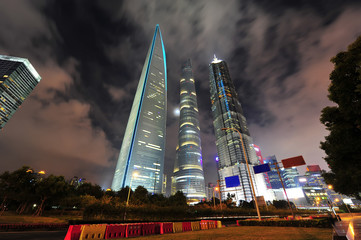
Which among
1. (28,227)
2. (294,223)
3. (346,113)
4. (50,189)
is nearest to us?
(346,113)

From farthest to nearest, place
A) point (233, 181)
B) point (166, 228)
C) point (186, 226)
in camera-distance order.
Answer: point (233, 181) < point (186, 226) < point (166, 228)

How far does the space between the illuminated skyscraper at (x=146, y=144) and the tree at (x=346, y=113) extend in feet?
396

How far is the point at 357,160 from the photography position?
46.1 ft

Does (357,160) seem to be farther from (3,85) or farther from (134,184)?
(3,85)

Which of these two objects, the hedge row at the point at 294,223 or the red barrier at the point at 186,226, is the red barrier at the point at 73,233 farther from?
the hedge row at the point at 294,223

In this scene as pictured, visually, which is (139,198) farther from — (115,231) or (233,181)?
(115,231)

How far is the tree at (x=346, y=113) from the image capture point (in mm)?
10430

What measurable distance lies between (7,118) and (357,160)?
19956 cm

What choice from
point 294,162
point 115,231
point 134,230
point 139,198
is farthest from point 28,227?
point 139,198

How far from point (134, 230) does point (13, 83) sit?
19522 centimetres

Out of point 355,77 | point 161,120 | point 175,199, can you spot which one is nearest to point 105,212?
point 355,77

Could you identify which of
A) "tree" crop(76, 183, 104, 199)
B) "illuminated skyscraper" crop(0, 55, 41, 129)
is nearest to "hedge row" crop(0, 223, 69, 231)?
"tree" crop(76, 183, 104, 199)

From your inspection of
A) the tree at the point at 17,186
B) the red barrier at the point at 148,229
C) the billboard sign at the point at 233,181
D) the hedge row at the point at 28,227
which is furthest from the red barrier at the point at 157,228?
the tree at the point at 17,186

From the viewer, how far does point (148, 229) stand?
13102mm
